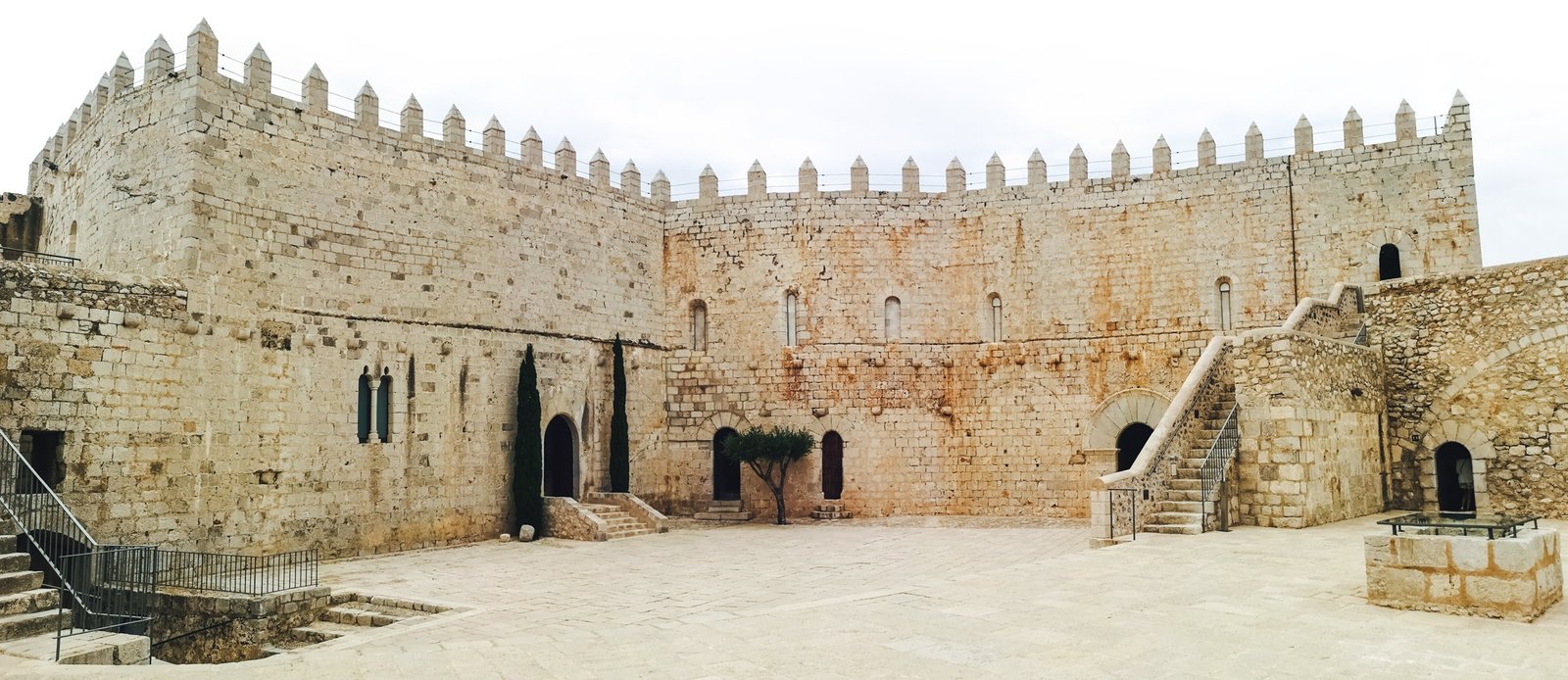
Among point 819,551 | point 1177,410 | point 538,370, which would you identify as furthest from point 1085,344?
point 538,370

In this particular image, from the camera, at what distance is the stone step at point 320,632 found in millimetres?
11445

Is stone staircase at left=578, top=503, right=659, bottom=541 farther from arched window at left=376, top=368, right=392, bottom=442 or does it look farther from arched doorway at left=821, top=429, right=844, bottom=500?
arched doorway at left=821, top=429, right=844, bottom=500

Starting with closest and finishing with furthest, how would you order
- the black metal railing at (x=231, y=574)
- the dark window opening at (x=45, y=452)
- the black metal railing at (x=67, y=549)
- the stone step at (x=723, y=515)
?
1. the black metal railing at (x=67, y=549)
2. the black metal railing at (x=231, y=574)
3. the dark window opening at (x=45, y=452)
4. the stone step at (x=723, y=515)

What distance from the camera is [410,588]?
42.5 ft

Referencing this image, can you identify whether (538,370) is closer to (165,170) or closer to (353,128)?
(353,128)

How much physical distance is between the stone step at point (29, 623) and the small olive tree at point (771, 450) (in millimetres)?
13494

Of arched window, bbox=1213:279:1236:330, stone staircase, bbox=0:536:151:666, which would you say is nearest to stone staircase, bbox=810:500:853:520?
arched window, bbox=1213:279:1236:330

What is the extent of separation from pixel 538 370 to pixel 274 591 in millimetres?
8813

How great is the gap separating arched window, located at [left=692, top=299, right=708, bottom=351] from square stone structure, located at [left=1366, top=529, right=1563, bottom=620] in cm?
1653

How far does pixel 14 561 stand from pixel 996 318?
17771 millimetres

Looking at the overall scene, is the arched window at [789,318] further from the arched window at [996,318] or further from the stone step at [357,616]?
the stone step at [357,616]

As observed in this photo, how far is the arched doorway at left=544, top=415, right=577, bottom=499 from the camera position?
2141cm

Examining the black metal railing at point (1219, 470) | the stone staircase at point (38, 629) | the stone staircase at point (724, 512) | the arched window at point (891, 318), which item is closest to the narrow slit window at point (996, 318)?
the arched window at point (891, 318)

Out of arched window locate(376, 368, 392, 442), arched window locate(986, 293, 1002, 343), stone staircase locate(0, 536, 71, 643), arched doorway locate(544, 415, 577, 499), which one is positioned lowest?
stone staircase locate(0, 536, 71, 643)
